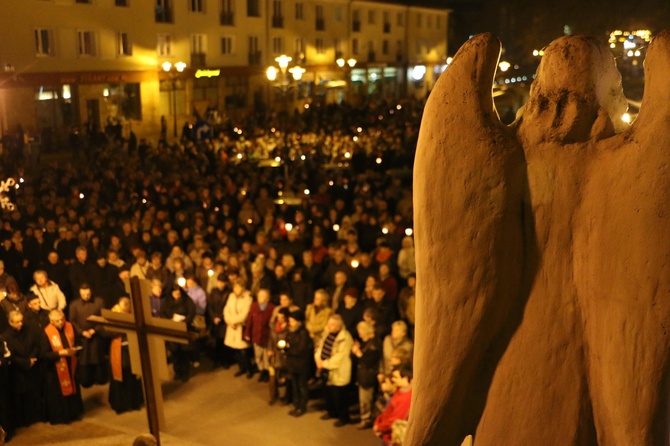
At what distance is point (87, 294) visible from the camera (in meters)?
10.4

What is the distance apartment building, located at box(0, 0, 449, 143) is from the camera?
3238 centimetres

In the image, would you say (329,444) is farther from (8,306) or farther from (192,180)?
(192,180)

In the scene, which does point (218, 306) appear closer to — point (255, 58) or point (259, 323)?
point (259, 323)

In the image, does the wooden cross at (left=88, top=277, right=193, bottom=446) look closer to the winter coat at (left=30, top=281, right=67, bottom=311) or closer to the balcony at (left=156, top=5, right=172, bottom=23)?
the winter coat at (left=30, top=281, right=67, bottom=311)

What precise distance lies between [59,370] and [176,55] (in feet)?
106

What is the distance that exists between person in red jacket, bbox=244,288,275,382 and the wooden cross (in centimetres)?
242

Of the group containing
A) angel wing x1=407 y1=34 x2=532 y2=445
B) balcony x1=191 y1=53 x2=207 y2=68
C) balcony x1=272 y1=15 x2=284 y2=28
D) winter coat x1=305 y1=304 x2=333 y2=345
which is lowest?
winter coat x1=305 y1=304 x2=333 y2=345

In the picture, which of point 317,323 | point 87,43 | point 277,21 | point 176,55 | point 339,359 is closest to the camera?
point 339,359

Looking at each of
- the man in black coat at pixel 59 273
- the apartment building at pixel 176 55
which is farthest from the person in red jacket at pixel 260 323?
the apartment building at pixel 176 55

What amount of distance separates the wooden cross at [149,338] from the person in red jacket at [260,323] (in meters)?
2.42

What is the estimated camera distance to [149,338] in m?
8.18

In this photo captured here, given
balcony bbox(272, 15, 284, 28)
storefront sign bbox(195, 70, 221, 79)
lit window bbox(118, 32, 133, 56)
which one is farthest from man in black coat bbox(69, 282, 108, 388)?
balcony bbox(272, 15, 284, 28)

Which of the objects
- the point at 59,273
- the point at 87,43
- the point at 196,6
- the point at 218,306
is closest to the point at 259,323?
the point at 218,306

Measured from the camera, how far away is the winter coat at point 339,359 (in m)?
9.39
